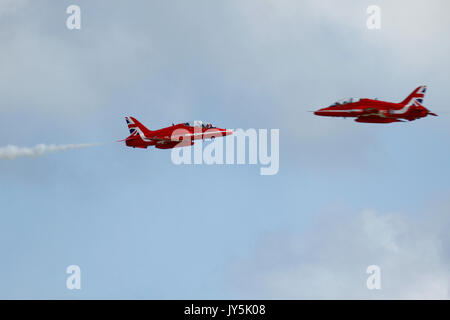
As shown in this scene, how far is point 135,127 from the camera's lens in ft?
506

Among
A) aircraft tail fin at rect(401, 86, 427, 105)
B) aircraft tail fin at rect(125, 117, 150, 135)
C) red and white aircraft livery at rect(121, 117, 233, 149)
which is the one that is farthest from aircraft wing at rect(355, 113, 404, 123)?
aircraft tail fin at rect(125, 117, 150, 135)

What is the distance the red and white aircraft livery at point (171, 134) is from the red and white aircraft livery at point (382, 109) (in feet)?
62.0

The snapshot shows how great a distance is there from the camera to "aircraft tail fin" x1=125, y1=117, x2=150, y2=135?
153375 millimetres

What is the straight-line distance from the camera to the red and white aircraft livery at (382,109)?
138250 mm

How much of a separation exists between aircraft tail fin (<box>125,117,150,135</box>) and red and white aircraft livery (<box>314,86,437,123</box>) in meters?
26.5

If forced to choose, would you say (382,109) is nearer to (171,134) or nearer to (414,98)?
(414,98)

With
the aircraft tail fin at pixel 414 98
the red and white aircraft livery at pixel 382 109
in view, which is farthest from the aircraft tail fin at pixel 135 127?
the aircraft tail fin at pixel 414 98

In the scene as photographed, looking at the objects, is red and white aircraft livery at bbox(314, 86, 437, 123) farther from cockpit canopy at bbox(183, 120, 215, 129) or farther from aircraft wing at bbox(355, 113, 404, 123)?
cockpit canopy at bbox(183, 120, 215, 129)

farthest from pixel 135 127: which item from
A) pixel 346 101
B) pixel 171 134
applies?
pixel 346 101

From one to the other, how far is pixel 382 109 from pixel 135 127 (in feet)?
120
